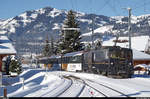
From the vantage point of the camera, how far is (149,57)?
52969 mm

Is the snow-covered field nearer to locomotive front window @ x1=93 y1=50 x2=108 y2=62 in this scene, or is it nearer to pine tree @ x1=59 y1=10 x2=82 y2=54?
locomotive front window @ x1=93 y1=50 x2=108 y2=62

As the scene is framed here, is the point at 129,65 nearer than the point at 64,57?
Yes

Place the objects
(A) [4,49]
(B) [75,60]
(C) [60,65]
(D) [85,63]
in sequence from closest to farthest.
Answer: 1. (A) [4,49]
2. (D) [85,63]
3. (B) [75,60]
4. (C) [60,65]

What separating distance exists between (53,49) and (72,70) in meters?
56.7

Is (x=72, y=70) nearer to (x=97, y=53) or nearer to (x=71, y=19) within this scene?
(x=97, y=53)

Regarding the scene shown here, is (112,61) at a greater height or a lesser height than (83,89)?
greater

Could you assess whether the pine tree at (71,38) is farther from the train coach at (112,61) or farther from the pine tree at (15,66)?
the train coach at (112,61)

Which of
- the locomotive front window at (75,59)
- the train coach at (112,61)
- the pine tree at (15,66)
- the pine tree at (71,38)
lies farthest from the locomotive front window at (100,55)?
the pine tree at (71,38)

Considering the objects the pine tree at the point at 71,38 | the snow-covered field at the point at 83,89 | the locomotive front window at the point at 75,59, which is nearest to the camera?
the snow-covered field at the point at 83,89

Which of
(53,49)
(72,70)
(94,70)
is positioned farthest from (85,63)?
(53,49)

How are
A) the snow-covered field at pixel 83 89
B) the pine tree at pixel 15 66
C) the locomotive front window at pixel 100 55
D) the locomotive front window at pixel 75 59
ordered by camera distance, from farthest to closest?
the pine tree at pixel 15 66
the locomotive front window at pixel 75 59
the locomotive front window at pixel 100 55
the snow-covered field at pixel 83 89

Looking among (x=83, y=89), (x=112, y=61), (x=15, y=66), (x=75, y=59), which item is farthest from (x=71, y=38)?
(x=83, y=89)

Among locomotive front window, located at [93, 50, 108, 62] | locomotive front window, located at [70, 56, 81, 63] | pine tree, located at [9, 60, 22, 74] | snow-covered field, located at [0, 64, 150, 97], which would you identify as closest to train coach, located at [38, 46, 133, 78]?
locomotive front window, located at [93, 50, 108, 62]

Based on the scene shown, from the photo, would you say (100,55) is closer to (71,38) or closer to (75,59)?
(75,59)
